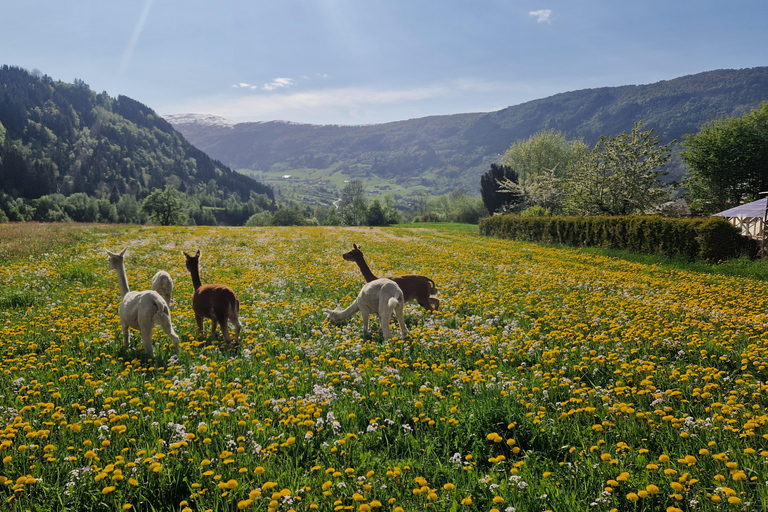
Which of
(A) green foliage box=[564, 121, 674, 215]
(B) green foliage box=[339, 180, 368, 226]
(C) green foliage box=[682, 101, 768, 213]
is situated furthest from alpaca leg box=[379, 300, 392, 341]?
(B) green foliage box=[339, 180, 368, 226]

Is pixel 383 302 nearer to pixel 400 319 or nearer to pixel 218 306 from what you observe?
→ pixel 400 319

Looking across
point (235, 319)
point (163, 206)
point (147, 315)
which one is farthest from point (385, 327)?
point (163, 206)

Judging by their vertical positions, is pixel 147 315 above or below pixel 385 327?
above

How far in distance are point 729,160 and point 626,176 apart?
80.0 feet

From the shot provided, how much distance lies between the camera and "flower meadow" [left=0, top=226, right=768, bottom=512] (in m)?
3.22

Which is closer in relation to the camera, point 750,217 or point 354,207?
point 750,217

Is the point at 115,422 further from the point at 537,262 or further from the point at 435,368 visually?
the point at 537,262

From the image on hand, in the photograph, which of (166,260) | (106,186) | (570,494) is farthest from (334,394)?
(106,186)

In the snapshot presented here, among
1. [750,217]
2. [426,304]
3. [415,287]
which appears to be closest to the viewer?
[415,287]

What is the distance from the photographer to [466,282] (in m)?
13.9

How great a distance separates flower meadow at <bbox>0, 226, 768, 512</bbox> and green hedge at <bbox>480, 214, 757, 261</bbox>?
10.5m

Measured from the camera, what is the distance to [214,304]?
721 centimetres

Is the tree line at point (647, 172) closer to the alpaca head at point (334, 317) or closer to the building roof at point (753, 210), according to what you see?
the building roof at point (753, 210)

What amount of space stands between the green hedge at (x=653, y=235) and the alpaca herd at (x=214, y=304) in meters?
16.8
